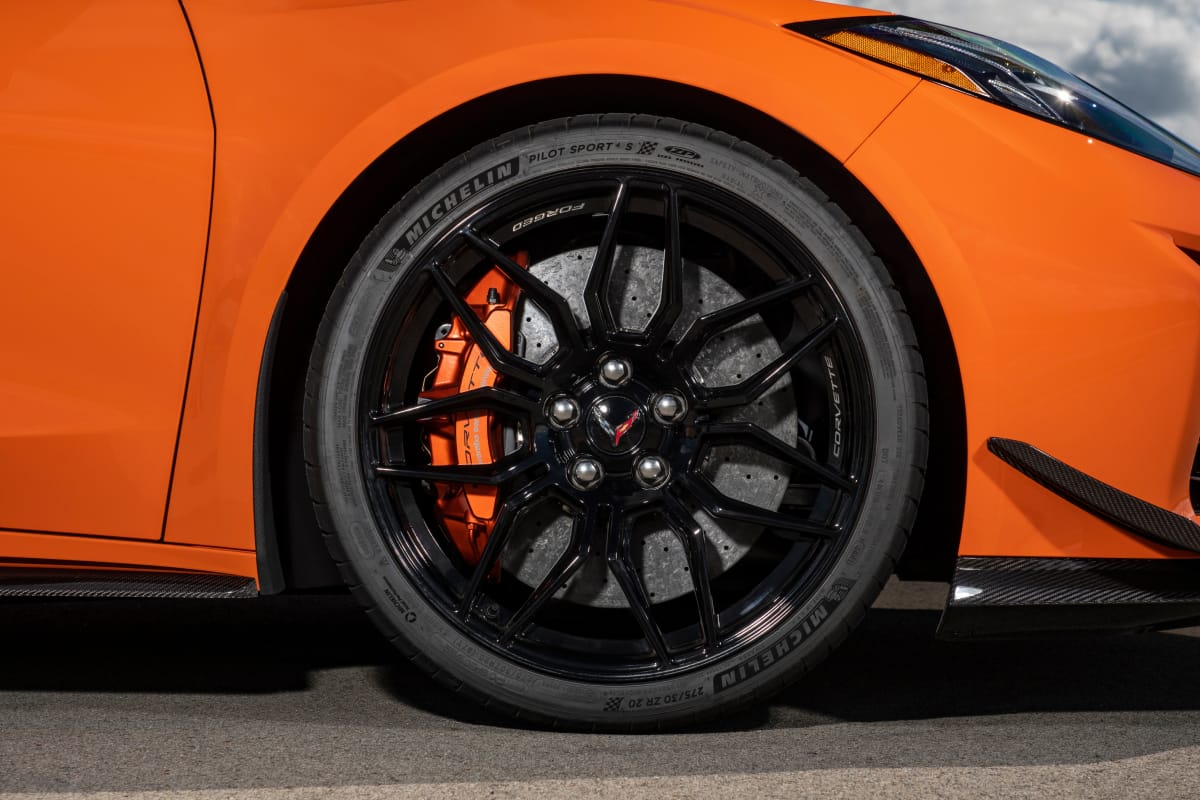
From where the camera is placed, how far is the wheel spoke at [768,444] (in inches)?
61.8

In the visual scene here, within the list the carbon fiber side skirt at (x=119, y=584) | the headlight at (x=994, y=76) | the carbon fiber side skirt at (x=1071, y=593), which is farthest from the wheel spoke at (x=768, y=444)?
the carbon fiber side skirt at (x=119, y=584)

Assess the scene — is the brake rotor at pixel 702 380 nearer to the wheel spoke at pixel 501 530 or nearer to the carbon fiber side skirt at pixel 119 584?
the wheel spoke at pixel 501 530

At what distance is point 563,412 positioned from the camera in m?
1.57

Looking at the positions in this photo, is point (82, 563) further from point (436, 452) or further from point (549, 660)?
point (549, 660)

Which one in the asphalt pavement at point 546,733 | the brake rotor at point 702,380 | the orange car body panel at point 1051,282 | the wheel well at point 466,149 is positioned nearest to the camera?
the asphalt pavement at point 546,733

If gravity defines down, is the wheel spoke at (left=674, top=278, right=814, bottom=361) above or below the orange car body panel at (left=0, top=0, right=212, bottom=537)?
below

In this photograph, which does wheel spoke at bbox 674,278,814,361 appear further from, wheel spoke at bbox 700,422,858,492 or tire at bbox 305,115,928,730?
wheel spoke at bbox 700,422,858,492

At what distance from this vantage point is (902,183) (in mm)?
1504

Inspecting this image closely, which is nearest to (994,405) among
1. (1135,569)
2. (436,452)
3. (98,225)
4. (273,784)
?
(1135,569)

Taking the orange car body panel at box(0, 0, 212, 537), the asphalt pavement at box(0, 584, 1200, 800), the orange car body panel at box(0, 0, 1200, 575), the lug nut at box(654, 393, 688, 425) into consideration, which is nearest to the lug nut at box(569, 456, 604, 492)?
the lug nut at box(654, 393, 688, 425)

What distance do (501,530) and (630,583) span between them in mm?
202

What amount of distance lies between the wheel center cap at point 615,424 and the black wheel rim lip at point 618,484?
19 millimetres

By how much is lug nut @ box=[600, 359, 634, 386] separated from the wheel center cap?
22mm

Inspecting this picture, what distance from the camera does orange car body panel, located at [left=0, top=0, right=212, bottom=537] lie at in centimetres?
152
